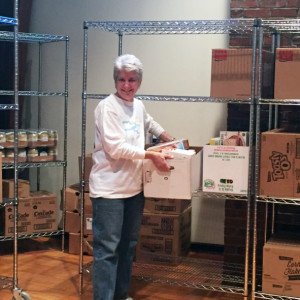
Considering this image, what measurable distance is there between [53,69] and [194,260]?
2.09 meters

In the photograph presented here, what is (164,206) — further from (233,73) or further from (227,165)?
(233,73)

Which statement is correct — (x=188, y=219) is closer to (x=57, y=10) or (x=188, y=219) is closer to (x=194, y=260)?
(x=194, y=260)

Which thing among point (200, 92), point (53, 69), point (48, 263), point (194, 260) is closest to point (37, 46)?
point (53, 69)

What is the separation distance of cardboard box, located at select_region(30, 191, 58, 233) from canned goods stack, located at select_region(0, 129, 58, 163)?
12.0 inches

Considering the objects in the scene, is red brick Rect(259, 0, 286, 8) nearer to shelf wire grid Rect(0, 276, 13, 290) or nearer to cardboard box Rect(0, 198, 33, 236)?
cardboard box Rect(0, 198, 33, 236)

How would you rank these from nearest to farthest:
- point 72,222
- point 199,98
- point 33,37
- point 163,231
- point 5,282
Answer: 1. point 199,98
2. point 5,282
3. point 163,231
4. point 33,37
5. point 72,222

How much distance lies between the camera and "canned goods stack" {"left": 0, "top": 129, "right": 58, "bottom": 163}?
4.55m

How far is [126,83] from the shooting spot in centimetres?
328

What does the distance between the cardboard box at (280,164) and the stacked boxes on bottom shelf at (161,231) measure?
1114 millimetres

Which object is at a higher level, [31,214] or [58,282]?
[31,214]

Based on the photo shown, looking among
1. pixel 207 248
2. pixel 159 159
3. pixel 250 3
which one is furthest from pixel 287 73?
pixel 207 248

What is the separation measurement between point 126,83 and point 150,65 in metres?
1.68

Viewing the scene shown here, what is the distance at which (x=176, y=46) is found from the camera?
4.82 m

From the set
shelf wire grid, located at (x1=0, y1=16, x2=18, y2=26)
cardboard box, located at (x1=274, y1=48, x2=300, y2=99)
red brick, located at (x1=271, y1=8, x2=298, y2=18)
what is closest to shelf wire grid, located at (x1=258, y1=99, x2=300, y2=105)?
cardboard box, located at (x1=274, y1=48, x2=300, y2=99)
